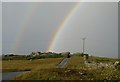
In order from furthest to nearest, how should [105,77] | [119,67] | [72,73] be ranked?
1. [119,67]
2. [72,73]
3. [105,77]

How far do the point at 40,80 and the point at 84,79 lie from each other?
4880 mm

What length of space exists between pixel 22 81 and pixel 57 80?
3822 millimetres

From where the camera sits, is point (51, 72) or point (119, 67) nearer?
point (51, 72)

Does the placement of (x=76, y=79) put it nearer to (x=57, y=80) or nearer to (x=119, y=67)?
(x=57, y=80)

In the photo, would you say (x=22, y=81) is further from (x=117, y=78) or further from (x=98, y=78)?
(x=117, y=78)

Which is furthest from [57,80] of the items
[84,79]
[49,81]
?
[84,79]

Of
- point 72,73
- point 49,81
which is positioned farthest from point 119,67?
point 49,81

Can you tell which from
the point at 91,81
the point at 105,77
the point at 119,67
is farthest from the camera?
the point at 119,67

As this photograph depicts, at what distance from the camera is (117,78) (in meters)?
30.8

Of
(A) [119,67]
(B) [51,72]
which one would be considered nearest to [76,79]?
(B) [51,72]

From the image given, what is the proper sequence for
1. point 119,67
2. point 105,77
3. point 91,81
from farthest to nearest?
point 119,67, point 105,77, point 91,81

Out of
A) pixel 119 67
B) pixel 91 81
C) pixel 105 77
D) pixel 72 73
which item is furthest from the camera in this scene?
pixel 119 67

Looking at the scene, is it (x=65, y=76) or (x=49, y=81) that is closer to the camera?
(x=49, y=81)

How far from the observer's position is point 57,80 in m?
29.3
